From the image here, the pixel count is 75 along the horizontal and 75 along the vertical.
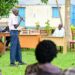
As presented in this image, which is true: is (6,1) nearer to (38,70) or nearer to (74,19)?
(38,70)

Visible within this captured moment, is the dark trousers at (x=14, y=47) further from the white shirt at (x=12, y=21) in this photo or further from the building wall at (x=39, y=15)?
the building wall at (x=39, y=15)

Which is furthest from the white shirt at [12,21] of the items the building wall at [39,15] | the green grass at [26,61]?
the building wall at [39,15]

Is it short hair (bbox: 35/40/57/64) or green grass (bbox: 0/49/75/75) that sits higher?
short hair (bbox: 35/40/57/64)

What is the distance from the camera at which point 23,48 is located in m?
18.9

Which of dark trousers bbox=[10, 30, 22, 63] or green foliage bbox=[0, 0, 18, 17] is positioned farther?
green foliage bbox=[0, 0, 18, 17]

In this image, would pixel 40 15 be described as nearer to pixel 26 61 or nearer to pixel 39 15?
pixel 39 15

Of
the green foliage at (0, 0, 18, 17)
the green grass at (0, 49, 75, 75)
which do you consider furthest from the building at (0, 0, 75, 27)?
the green grass at (0, 49, 75, 75)

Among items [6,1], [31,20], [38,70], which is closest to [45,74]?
[38,70]

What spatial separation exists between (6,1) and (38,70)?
13659mm

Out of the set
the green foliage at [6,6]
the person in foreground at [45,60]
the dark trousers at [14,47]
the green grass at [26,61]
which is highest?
the green foliage at [6,6]

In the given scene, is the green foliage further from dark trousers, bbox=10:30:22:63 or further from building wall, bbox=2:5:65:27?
building wall, bbox=2:5:65:27

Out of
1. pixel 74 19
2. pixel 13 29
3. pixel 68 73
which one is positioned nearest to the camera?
pixel 68 73

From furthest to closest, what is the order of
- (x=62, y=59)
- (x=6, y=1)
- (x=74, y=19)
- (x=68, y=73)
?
(x=74, y=19) < (x=6, y=1) < (x=62, y=59) < (x=68, y=73)

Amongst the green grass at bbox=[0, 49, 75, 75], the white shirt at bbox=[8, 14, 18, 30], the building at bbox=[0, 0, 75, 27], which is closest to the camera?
the green grass at bbox=[0, 49, 75, 75]
